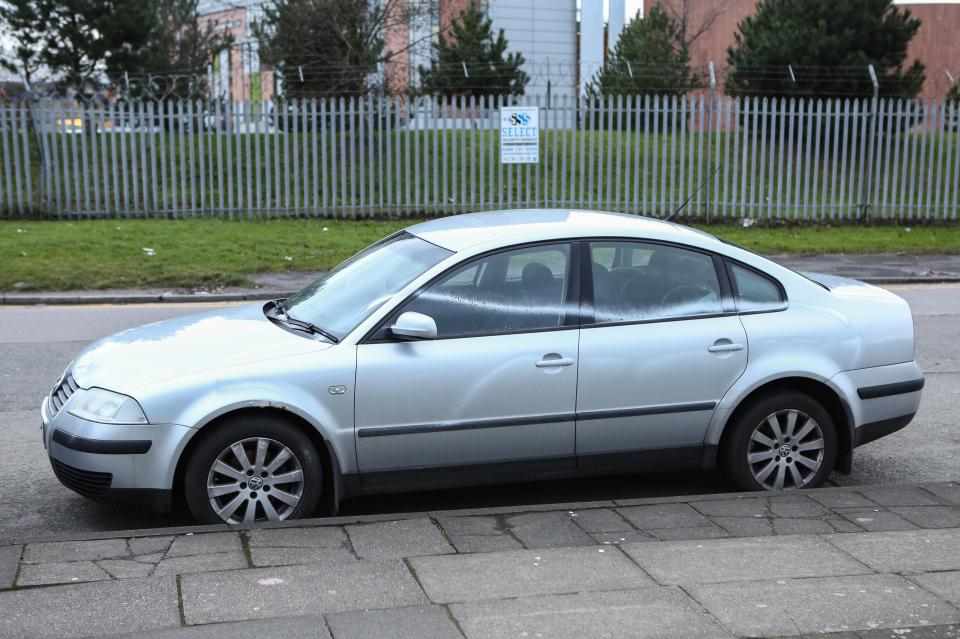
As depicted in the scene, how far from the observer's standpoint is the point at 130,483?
4887 millimetres

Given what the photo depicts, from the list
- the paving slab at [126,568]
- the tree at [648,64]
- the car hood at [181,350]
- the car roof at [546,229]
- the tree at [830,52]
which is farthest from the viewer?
the tree at [648,64]

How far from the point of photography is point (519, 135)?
19266 millimetres

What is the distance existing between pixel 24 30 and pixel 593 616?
92.2 feet

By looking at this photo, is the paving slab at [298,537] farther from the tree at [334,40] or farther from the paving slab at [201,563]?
the tree at [334,40]

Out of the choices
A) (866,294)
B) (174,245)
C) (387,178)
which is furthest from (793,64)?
(866,294)

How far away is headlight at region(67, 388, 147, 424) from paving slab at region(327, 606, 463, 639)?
1585 millimetres

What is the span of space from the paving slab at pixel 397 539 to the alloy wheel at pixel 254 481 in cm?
43

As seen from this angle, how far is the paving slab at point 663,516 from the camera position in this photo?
488 cm

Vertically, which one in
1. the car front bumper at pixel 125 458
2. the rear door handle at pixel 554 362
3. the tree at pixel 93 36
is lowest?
the car front bumper at pixel 125 458

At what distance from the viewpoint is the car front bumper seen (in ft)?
15.8

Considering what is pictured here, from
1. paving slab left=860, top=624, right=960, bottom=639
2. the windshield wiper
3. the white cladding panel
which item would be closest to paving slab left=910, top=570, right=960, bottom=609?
paving slab left=860, top=624, right=960, bottom=639

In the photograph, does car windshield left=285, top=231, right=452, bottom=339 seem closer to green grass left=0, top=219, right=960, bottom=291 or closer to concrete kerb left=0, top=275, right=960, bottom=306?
concrete kerb left=0, top=275, right=960, bottom=306

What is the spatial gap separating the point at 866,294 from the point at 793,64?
18.5 m

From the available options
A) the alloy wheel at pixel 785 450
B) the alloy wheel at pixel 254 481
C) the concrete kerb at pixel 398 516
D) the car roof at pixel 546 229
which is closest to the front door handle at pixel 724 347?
the alloy wheel at pixel 785 450
